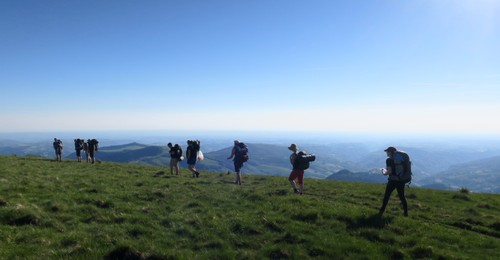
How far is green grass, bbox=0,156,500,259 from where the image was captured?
10414 mm

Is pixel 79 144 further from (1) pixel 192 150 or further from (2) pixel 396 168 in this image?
(2) pixel 396 168

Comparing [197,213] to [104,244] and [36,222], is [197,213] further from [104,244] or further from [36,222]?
[36,222]

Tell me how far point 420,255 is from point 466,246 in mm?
2767

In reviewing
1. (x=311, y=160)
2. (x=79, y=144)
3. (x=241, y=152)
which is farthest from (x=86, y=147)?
(x=311, y=160)

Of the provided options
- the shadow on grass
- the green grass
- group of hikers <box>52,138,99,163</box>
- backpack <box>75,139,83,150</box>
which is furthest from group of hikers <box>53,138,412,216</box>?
backpack <box>75,139,83,150</box>

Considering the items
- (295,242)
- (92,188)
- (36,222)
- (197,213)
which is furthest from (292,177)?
(36,222)

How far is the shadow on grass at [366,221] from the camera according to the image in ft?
44.2

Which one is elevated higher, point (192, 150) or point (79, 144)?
point (79, 144)

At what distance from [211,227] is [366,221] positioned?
6590 millimetres

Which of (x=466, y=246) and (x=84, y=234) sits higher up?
(x=84, y=234)

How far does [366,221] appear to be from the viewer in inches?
549

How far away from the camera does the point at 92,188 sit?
59.7 feet

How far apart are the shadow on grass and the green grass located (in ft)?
0.14

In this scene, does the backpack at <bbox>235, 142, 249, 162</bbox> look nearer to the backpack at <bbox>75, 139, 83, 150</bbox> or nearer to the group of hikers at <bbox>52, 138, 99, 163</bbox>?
the group of hikers at <bbox>52, 138, 99, 163</bbox>
